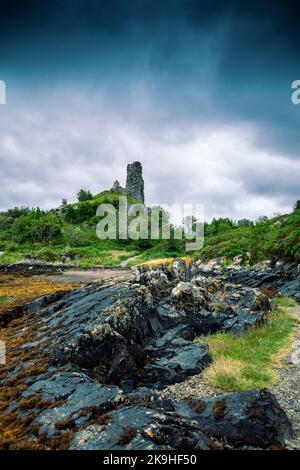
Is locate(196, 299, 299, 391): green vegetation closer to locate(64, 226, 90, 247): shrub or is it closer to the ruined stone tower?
locate(64, 226, 90, 247): shrub

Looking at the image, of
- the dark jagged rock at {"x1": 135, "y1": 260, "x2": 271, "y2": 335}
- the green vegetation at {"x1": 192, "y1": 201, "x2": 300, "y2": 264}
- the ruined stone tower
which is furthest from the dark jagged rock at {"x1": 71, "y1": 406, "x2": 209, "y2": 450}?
the ruined stone tower

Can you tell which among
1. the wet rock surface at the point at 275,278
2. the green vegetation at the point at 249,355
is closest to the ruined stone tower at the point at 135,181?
the wet rock surface at the point at 275,278

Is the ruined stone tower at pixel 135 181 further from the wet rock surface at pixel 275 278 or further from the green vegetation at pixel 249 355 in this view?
the green vegetation at pixel 249 355

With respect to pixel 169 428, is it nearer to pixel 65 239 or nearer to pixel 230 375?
pixel 230 375

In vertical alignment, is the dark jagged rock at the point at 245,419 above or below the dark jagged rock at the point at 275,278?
below

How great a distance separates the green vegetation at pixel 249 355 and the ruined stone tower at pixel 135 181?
427 feet

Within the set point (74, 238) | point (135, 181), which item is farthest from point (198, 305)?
point (135, 181)

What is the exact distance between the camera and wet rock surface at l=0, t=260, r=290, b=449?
4910 millimetres

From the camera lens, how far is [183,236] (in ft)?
286

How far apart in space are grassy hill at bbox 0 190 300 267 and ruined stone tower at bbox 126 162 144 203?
104 ft

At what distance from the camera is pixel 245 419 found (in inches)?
213

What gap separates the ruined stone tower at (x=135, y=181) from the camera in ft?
466

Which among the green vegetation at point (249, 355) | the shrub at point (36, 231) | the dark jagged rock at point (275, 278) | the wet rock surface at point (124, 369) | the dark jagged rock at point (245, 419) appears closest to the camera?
the wet rock surface at point (124, 369)

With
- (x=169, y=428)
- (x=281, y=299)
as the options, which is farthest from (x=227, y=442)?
(x=281, y=299)
